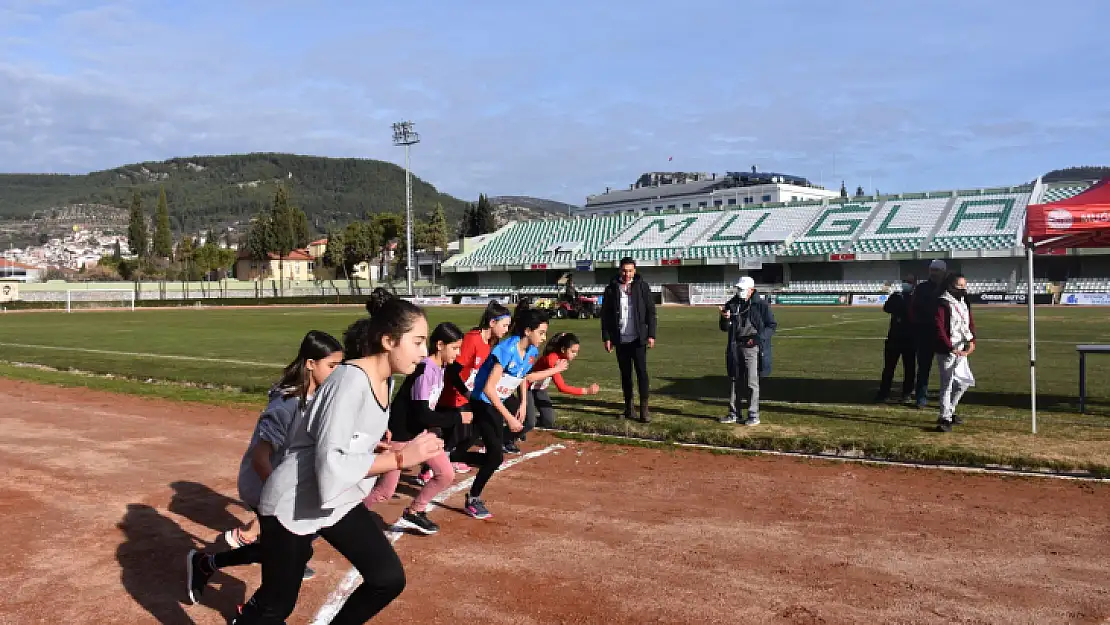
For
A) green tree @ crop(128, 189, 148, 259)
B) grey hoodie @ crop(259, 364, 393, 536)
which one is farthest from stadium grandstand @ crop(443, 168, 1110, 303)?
grey hoodie @ crop(259, 364, 393, 536)

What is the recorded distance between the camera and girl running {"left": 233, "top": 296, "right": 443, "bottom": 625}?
127 inches

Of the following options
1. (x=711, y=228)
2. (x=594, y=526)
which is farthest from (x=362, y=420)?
(x=711, y=228)

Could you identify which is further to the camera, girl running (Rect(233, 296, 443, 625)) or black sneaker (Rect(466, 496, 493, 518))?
black sneaker (Rect(466, 496, 493, 518))

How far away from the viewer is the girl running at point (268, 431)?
4562 millimetres

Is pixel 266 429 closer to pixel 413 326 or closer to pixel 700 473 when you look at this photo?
pixel 413 326

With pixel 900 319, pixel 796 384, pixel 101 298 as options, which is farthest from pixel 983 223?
pixel 101 298

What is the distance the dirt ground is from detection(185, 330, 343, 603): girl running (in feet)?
0.95

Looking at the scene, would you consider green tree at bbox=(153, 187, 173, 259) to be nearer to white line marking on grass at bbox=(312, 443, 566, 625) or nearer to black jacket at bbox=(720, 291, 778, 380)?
black jacket at bbox=(720, 291, 778, 380)

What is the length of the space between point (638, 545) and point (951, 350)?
5.79m

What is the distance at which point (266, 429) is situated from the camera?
14.9 ft

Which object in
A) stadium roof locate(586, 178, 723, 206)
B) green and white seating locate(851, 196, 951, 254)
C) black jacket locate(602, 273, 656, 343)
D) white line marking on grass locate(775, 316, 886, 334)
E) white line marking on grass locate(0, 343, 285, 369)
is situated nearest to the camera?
black jacket locate(602, 273, 656, 343)

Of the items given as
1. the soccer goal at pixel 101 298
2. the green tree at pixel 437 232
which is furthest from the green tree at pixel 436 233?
the soccer goal at pixel 101 298

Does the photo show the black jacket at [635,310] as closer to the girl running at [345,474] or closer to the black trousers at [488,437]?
the black trousers at [488,437]

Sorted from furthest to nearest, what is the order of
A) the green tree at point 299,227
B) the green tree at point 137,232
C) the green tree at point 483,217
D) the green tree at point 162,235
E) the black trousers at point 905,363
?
the green tree at point 483,217, the green tree at point 299,227, the green tree at point 162,235, the green tree at point 137,232, the black trousers at point 905,363
